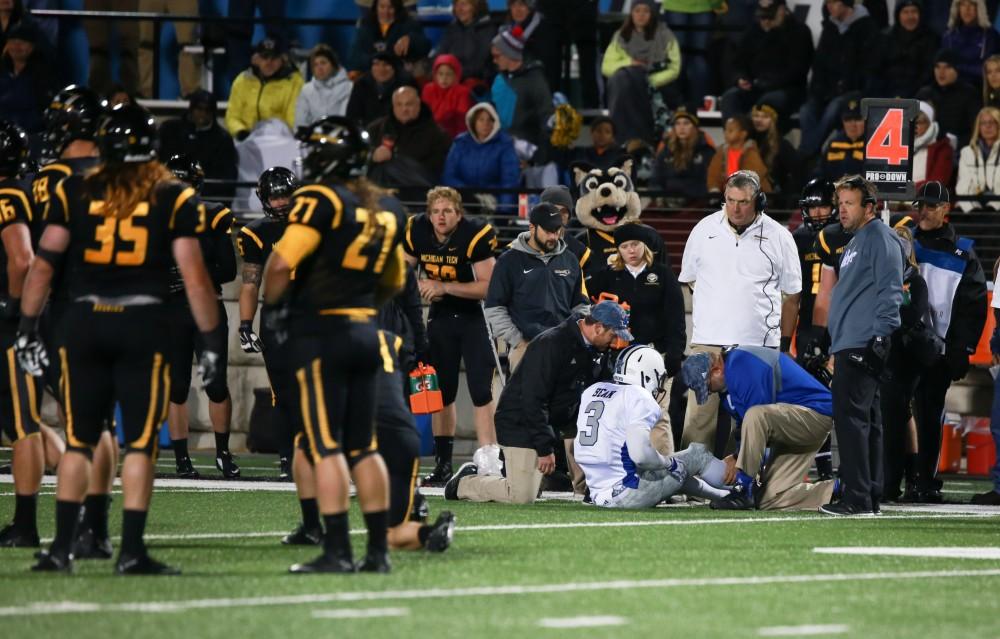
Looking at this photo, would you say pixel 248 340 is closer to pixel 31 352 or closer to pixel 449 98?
pixel 31 352

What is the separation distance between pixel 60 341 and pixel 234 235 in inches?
383

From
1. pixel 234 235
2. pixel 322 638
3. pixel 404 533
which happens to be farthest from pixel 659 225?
pixel 322 638

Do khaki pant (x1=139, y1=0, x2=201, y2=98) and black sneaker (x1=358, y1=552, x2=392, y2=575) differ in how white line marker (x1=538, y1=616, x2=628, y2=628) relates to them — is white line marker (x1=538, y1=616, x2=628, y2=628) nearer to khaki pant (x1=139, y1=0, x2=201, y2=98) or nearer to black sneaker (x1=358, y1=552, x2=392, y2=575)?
black sneaker (x1=358, y1=552, x2=392, y2=575)

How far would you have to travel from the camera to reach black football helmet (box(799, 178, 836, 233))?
13.5 metres

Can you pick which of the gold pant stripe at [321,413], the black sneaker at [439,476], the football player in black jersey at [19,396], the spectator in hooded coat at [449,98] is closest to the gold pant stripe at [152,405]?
the gold pant stripe at [321,413]

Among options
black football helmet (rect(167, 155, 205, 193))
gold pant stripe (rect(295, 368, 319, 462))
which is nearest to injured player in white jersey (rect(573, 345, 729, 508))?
black football helmet (rect(167, 155, 205, 193))

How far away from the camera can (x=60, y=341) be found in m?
7.71

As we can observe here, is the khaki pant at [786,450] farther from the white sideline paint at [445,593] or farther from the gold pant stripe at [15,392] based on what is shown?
the gold pant stripe at [15,392]

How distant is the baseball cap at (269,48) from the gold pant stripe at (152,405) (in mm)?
10897

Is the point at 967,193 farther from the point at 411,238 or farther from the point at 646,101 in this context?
the point at 411,238

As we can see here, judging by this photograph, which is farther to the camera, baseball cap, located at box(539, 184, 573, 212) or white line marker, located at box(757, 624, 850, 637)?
baseball cap, located at box(539, 184, 573, 212)

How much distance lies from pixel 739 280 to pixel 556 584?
5.12 metres

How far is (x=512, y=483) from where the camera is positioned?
1171 centimetres

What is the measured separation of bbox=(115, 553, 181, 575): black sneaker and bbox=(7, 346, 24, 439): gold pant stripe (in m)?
1.47
